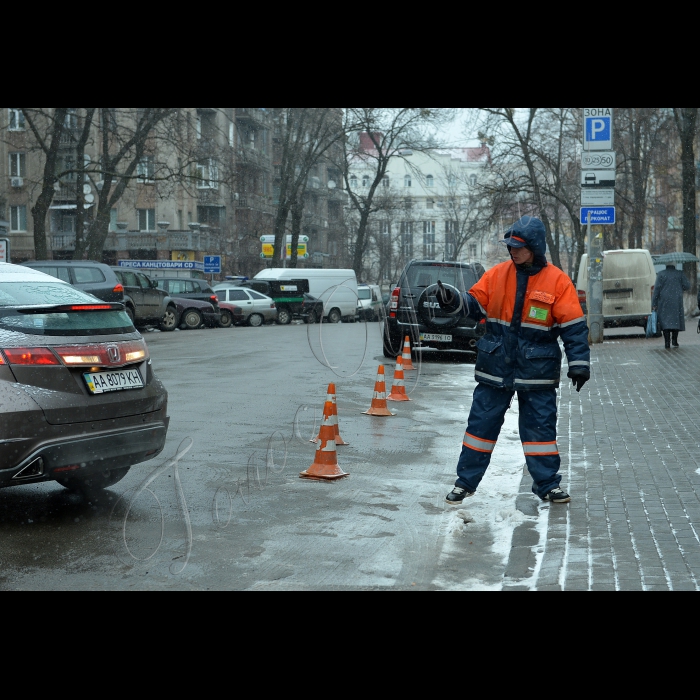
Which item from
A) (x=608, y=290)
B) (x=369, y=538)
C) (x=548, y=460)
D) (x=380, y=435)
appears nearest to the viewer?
(x=369, y=538)

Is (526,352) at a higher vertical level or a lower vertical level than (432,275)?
lower

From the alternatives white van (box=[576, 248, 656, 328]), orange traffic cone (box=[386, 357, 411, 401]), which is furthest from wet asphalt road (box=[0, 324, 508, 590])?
white van (box=[576, 248, 656, 328])

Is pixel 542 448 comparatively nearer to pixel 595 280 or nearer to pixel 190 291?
pixel 595 280

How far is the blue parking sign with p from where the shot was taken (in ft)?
66.2

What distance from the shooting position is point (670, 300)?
64.0 ft

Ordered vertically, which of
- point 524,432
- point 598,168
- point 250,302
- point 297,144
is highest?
point 297,144

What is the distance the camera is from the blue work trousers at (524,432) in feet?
22.0

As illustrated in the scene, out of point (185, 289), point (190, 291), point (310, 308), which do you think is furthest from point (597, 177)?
point (310, 308)

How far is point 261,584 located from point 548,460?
2.49 meters

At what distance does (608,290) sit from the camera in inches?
1035

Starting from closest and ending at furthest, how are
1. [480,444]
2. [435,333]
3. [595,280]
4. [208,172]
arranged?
[480,444] < [435,333] < [595,280] < [208,172]

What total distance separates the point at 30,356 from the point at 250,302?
33539 millimetres

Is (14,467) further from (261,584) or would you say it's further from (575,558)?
(575,558)
